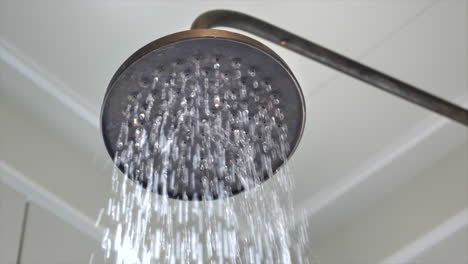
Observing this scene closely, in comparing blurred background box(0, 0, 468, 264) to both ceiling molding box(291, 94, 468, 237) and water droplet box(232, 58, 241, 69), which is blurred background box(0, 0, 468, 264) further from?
water droplet box(232, 58, 241, 69)

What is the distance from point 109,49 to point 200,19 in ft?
2.20

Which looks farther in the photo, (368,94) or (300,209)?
(300,209)

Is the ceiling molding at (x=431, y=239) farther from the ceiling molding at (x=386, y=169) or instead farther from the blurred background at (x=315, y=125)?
the ceiling molding at (x=386, y=169)

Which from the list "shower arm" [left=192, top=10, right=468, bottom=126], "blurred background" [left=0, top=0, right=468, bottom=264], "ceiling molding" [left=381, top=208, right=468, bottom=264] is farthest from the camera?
"ceiling molding" [left=381, top=208, right=468, bottom=264]

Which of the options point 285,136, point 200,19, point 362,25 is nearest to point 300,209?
point 362,25

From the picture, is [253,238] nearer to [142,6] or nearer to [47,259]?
[47,259]

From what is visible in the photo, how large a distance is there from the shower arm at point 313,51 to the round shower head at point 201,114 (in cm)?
2

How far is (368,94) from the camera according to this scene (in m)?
1.60

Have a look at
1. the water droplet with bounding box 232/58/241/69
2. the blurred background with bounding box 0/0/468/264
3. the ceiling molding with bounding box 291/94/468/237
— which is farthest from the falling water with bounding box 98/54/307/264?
the ceiling molding with bounding box 291/94/468/237

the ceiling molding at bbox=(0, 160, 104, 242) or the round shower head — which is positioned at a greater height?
the ceiling molding at bbox=(0, 160, 104, 242)

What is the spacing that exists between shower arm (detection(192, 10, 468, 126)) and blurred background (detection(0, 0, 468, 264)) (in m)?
0.61

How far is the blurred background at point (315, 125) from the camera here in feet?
4.66

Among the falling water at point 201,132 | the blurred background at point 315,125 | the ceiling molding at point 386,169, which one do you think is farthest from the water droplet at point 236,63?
the ceiling molding at point 386,169

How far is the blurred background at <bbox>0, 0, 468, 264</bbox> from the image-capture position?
56.0 inches
